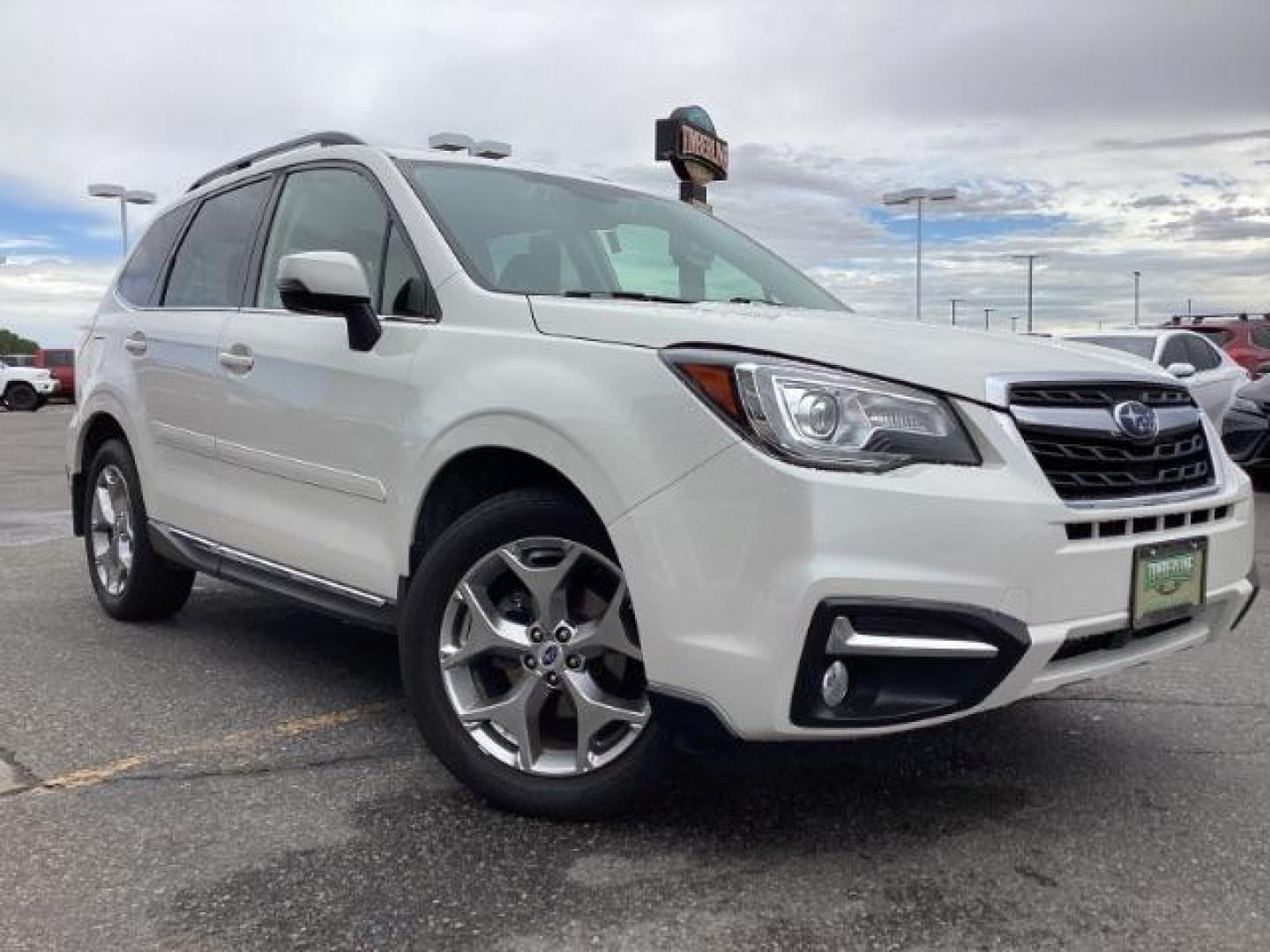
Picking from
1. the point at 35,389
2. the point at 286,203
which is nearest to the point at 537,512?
the point at 286,203

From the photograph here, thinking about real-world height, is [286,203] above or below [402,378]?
above

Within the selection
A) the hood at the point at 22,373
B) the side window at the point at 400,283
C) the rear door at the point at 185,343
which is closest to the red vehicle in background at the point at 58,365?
the hood at the point at 22,373

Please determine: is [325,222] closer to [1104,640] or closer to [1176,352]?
[1104,640]

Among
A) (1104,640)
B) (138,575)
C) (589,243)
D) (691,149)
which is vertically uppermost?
(691,149)

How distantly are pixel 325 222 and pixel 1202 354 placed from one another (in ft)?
34.1

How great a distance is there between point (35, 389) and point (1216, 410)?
98.9 ft

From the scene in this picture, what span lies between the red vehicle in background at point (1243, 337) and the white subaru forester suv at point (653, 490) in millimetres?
13217

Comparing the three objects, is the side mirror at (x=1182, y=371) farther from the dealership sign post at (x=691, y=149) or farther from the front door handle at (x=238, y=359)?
the dealership sign post at (x=691, y=149)

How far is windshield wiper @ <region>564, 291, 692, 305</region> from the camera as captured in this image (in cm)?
329

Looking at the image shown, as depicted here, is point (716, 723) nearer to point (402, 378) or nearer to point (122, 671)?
point (402, 378)

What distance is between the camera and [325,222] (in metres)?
4.03

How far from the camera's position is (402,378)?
Answer: 331 cm

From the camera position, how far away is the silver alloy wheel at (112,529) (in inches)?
198

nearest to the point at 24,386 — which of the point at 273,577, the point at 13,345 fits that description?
the point at 273,577
